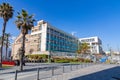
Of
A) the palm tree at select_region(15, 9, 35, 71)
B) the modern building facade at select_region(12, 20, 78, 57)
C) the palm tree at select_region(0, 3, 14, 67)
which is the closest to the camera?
the palm tree at select_region(15, 9, 35, 71)

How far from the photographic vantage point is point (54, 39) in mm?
95250

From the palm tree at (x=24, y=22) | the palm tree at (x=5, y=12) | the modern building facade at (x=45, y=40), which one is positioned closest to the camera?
the palm tree at (x=24, y=22)

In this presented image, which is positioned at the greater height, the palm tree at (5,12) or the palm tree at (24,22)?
the palm tree at (5,12)

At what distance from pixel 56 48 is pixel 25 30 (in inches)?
2777

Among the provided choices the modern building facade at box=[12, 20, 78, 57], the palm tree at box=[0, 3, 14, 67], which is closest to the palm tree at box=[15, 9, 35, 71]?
the palm tree at box=[0, 3, 14, 67]

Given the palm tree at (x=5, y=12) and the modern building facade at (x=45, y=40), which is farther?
the modern building facade at (x=45, y=40)

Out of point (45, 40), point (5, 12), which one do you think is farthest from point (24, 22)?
point (45, 40)

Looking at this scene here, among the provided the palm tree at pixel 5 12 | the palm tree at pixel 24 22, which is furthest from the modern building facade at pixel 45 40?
the palm tree at pixel 24 22

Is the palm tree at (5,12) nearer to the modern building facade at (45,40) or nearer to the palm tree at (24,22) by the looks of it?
the palm tree at (24,22)

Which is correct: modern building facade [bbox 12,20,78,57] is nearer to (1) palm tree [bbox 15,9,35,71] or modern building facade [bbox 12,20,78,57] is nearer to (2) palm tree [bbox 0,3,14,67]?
(2) palm tree [bbox 0,3,14,67]

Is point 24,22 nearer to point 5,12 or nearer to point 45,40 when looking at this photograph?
point 5,12

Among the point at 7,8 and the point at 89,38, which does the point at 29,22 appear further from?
the point at 89,38

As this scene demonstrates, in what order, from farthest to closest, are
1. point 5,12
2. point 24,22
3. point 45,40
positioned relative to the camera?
point 45,40, point 5,12, point 24,22

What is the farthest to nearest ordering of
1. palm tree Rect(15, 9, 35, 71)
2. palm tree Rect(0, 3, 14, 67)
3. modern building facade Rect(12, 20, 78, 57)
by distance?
modern building facade Rect(12, 20, 78, 57) < palm tree Rect(0, 3, 14, 67) < palm tree Rect(15, 9, 35, 71)
